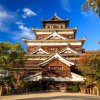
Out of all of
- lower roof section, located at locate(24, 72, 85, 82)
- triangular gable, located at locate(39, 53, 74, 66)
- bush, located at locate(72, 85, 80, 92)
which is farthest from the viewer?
triangular gable, located at locate(39, 53, 74, 66)

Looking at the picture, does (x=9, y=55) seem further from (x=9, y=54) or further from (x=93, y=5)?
(x=93, y=5)

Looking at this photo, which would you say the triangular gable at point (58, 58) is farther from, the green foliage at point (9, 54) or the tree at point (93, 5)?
the tree at point (93, 5)

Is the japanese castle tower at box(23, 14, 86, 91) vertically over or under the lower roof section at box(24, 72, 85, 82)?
over

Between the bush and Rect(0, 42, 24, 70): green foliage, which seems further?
the bush

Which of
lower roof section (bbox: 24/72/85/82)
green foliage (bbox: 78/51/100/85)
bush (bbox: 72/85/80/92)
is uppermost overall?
green foliage (bbox: 78/51/100/85)

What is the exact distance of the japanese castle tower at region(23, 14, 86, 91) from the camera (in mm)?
30145

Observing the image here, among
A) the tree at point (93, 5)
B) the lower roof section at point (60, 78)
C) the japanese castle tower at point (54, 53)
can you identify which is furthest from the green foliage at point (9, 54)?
the tree at point (93, 5)

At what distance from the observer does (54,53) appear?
31.1 meters

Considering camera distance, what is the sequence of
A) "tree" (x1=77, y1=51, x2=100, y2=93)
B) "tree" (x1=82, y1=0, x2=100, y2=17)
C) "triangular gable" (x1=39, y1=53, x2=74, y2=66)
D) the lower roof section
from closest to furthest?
"tree" (x1=82, y1=0, x2=100, y2=17) < "tree" (x1=77, y1=51, x2=100, y2=93) < the lower roof section < "triangular gable" (x1=39, y1=53, x2=74, y2=66)

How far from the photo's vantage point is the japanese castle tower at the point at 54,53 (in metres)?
30.1

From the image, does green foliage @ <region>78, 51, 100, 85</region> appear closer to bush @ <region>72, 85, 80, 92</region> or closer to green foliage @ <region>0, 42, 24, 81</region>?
bush @ <region>72, 85, 80, 92</region>

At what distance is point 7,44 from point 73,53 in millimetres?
15585

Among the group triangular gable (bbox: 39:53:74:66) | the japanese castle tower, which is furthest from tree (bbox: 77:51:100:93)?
triangular gable (bbox: 39:53:74:66)

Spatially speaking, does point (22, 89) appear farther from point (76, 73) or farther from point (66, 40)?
point (66, 40)
